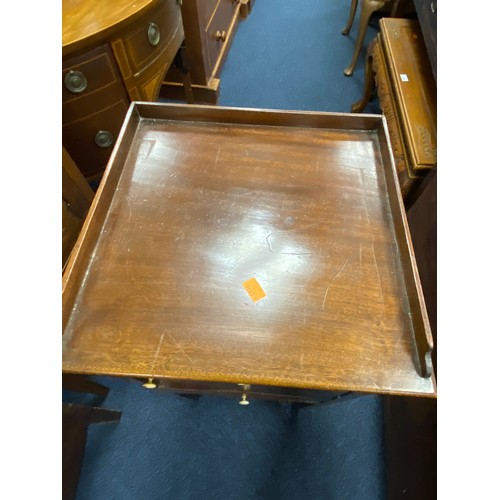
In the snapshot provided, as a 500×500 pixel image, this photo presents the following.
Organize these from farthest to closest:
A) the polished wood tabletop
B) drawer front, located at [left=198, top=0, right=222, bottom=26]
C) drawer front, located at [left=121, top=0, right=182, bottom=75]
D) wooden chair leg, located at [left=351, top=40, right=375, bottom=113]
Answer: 1. wooden chair leg, located at [left=351, top=40, right=375, bottom=113]
2. drawer front, located at [left=198, top=0, right=222, bottom=26]
3. drawer front, located at [left=121, top=0, right=182, bottom=75]
4. the polished wood tabletop

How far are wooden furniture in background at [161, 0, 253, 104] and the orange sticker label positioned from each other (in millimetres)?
1321

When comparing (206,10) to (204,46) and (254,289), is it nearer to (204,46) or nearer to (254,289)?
(204,46)

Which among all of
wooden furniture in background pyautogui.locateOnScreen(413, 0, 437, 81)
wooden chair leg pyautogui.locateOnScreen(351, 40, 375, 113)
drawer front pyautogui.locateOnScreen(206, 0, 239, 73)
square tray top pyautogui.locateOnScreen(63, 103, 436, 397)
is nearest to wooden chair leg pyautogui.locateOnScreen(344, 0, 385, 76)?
wooden chair leg pyautogui.locateOnScreen(351, 40, 375, 113)

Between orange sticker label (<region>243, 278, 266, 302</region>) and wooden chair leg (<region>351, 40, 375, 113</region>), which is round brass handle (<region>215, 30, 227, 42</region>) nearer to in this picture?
wooden chair leg (<region>351, 40, 375, 113</region>)

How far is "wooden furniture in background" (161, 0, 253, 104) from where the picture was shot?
1.50 metres

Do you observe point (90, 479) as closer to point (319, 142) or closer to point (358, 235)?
point (358, 235)

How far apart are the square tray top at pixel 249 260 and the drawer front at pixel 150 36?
327mm

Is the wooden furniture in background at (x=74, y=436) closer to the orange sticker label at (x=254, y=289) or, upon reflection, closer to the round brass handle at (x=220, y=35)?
the orange sticker label at (x=254, y=289)

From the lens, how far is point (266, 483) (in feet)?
3.42

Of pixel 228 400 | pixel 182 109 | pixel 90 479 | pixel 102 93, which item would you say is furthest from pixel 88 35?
pixel 90 479

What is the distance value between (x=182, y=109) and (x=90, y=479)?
3.50 ft

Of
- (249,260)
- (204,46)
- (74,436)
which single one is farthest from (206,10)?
(74,436)

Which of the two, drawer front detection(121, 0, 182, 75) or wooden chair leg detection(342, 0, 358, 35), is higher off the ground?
drawer front detection(121, 0, 182, 75)

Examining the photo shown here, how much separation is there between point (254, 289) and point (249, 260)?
61 mm
